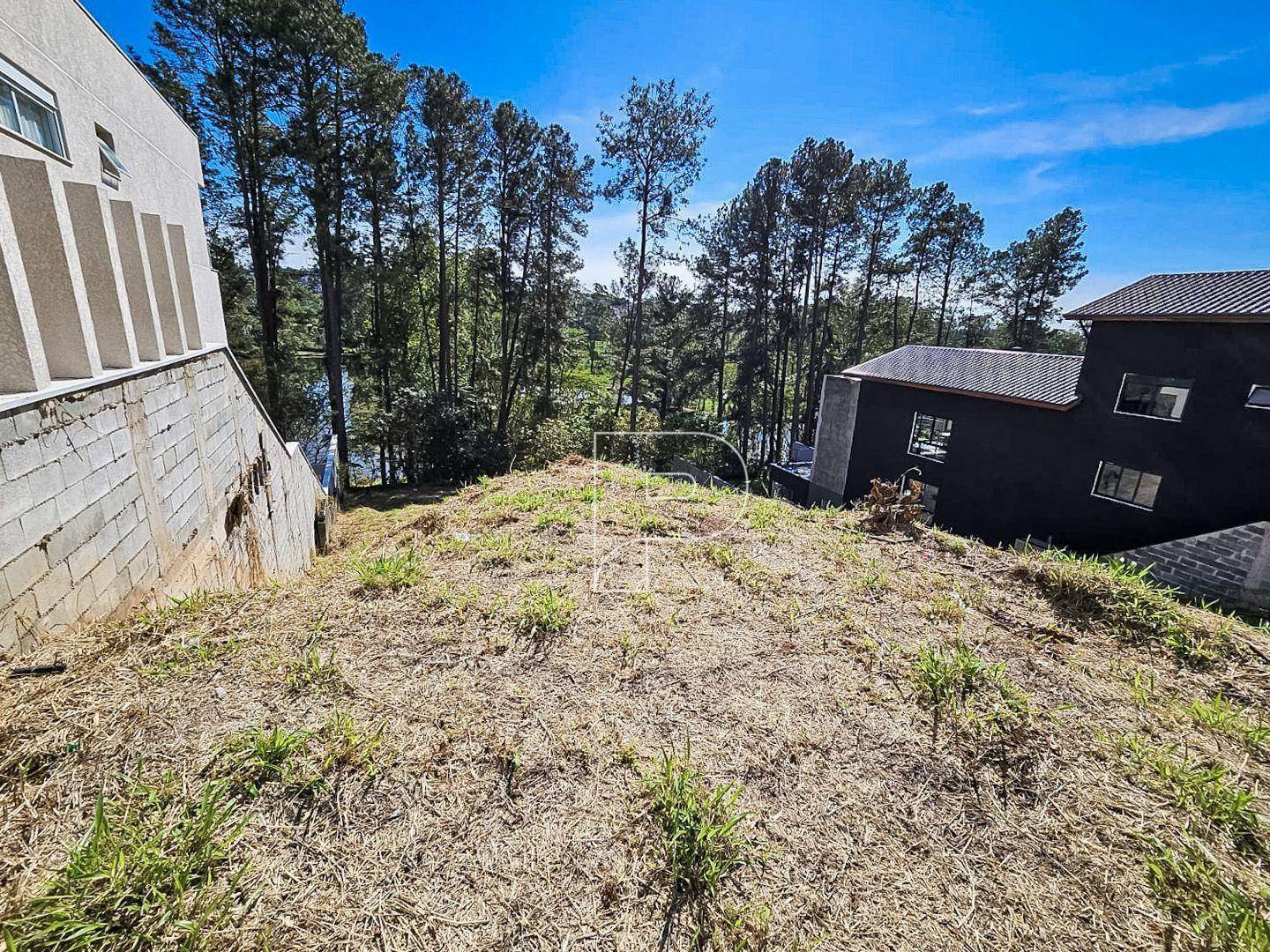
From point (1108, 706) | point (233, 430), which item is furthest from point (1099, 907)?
point (233, 430)

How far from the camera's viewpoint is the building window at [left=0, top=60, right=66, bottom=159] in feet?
11.4

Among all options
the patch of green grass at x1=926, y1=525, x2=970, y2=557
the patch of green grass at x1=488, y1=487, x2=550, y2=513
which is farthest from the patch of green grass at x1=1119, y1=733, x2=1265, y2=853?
the patch of green grass at x1=488, y1=487, x2=550, y2=513

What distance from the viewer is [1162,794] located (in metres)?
2.24

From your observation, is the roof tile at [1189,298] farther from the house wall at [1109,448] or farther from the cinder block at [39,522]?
the cinder block at [39,522]

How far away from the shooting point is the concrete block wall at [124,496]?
2.09 m

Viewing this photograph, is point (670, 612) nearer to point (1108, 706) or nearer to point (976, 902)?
point (976, 902)

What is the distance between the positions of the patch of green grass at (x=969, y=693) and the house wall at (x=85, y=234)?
16.1 ft

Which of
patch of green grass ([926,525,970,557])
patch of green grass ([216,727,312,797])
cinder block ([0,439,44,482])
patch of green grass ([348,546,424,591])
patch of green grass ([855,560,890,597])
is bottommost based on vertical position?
patch of green grass ([926,525,970,557])

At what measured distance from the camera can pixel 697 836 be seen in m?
1.95

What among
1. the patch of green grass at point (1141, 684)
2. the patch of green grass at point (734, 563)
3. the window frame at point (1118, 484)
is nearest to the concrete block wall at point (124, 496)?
the patch of green grass at point (734, 563)

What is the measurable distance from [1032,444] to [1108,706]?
38.0 feet

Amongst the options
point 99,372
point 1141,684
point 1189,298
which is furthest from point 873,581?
point 1189,298

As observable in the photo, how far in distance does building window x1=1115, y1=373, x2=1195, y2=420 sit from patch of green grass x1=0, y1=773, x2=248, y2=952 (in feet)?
49.0

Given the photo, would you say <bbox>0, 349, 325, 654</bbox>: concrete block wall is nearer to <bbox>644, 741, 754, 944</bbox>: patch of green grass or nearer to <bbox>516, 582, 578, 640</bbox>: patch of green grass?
<bbox>516, 582, 578, 640</bbox>: patch of green grass
